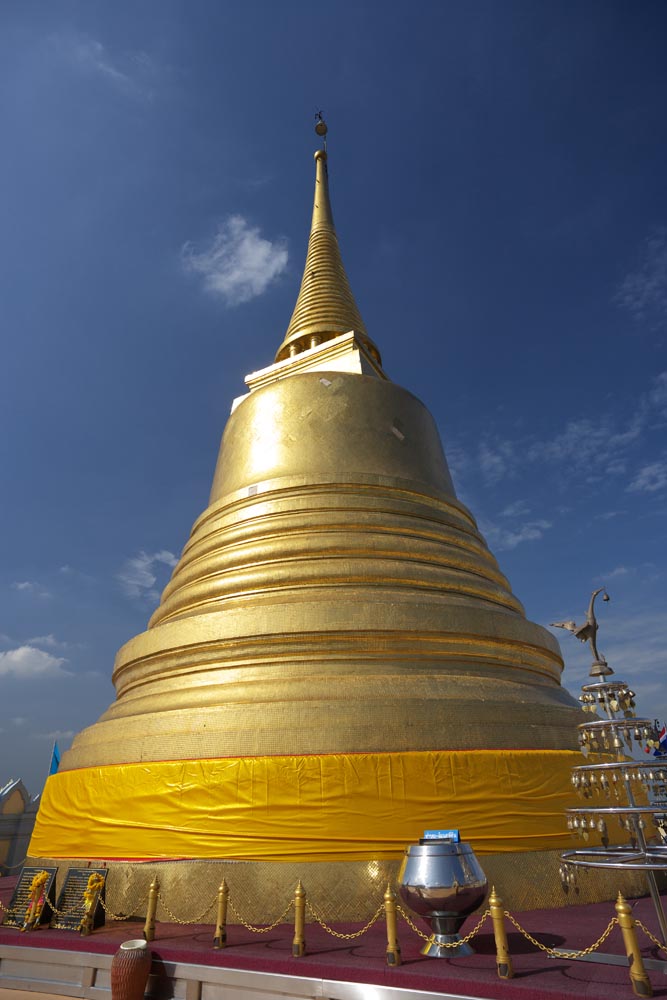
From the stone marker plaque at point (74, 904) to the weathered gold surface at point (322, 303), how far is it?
11.3 metres

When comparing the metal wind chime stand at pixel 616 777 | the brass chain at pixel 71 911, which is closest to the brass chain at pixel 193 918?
the brass chain at pixel 71 911

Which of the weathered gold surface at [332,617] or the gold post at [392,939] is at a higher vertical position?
the weathered gold surface at [332,617]

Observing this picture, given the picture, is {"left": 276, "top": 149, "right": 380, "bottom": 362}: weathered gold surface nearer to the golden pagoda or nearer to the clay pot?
the golden pagoda

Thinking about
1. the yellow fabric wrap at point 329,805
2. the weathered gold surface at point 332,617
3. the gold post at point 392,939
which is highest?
the weathered gold surface at point 332,617

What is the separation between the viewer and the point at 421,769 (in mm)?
5977

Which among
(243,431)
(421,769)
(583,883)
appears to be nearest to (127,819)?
(421,769)

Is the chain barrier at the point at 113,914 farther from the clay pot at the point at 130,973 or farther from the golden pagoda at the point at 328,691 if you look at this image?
the clay pot at the point at 130,973

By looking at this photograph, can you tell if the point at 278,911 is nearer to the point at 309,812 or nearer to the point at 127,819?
the point at 309,812

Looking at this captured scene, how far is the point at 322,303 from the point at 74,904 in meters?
13.1

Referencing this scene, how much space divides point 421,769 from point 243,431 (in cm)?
725

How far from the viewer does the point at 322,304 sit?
50.3 ft

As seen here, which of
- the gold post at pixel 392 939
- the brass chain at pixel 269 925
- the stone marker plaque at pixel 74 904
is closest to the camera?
the gold post at pixel 392 939

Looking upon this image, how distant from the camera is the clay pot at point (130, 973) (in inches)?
164

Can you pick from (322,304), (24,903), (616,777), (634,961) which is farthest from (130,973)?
(322,304)
